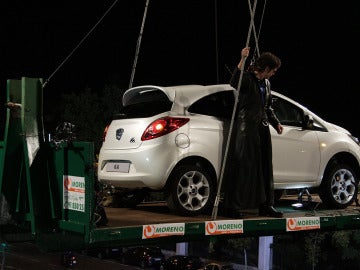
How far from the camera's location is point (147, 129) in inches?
290

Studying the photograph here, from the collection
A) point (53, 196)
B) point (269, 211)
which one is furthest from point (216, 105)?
point (53, 196)

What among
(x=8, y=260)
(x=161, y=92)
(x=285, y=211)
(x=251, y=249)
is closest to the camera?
(x=161, y=92)

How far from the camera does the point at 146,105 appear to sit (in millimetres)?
7855

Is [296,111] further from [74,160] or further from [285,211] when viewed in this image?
[74,160]

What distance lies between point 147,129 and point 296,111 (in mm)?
2285

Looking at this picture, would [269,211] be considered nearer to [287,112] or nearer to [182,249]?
[287,112]

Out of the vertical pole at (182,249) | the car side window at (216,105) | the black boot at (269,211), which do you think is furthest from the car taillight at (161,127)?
the vertical pole at (182,249)

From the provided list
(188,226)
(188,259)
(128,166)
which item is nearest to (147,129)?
(128,166)

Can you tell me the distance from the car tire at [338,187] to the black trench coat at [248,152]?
1.35 meters

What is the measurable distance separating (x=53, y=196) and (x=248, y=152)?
240 centimetres

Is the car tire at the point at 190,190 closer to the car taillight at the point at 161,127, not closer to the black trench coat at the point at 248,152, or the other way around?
the black trench coat at the point at 248,152

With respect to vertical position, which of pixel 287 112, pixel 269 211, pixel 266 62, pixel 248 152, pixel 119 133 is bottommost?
pixel 269 211

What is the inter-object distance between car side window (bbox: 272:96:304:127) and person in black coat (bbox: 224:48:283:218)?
87cm

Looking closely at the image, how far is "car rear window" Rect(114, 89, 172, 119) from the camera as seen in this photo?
25.2ft
